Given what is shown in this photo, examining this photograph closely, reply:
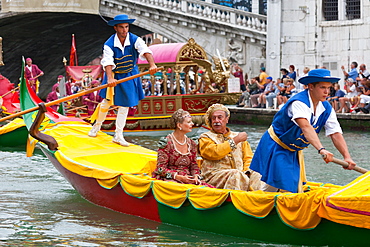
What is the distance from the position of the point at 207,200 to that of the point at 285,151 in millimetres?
695

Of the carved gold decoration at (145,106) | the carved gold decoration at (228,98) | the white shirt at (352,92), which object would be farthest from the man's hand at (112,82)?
the white shirt at (352,92)

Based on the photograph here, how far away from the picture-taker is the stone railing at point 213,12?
2052 centimetres

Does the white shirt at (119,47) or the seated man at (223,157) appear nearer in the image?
the seated man at (223,157)

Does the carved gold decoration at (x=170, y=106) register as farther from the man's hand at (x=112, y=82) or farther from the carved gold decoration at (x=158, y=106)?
the man's hand at (x=112, y=82)

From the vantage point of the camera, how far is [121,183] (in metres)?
5.97

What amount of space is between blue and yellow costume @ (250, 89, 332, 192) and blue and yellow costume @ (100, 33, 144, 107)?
254cm

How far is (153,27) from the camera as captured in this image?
22797 millimetres

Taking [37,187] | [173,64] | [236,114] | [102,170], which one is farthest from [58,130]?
[236,114]

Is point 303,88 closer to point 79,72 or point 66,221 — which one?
point 79,72

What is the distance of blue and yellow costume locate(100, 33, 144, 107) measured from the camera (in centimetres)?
714

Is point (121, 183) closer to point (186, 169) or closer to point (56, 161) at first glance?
point (186, 169)

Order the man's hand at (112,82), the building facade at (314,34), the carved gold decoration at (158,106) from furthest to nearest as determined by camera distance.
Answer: the building facade at (314,34) < the carved gold decoration at (158,106) < the man's hand at (112,82)

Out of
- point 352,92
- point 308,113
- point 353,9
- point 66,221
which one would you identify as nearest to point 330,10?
point 353,9

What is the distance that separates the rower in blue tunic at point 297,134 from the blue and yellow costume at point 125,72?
249cm
